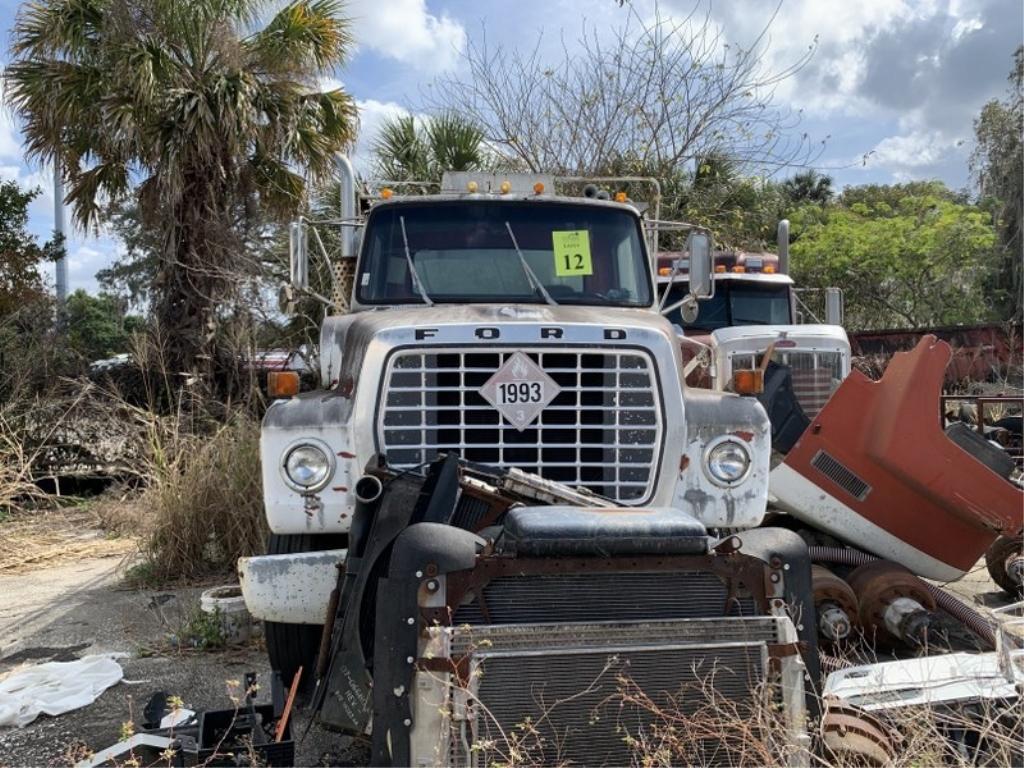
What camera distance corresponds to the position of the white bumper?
3945 mm

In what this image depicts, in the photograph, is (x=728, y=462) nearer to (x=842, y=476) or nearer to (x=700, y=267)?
(x=842, y=476)

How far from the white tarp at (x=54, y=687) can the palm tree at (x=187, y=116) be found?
264 inches

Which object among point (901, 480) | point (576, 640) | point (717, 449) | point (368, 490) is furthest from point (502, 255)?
point (576, 640)

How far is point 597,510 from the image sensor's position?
330 cm

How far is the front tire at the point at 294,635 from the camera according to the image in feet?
14.3

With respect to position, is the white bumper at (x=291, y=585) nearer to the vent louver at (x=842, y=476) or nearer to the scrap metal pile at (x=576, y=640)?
the scrap metal pile at (x=576, y=640)

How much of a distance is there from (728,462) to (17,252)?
13.3 meters

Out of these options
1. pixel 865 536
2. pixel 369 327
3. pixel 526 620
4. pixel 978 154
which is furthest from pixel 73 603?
pixel 978 154

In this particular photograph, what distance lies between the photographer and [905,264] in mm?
24281

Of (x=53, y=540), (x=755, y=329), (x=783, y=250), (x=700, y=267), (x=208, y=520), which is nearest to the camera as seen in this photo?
(x=700, y=267)

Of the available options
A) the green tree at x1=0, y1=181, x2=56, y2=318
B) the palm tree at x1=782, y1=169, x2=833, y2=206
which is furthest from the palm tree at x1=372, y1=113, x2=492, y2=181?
the palm tree at x1=782, y1=169, x2=833, y2=206

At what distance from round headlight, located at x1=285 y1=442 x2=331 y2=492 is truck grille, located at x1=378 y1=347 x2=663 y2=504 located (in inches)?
11.0

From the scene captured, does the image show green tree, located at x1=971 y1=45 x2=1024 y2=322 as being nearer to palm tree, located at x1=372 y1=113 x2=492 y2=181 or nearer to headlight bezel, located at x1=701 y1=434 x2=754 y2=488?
palm tree, located at x1=372 y1=113 x2=492 y2=181

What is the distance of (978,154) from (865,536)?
930 inches
